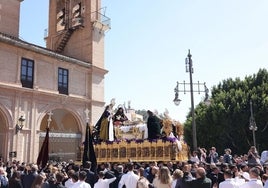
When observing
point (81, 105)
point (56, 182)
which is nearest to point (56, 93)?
point (81, 105)

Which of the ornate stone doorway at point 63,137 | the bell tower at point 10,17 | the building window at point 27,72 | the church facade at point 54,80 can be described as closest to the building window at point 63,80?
the church facade at point 54,80

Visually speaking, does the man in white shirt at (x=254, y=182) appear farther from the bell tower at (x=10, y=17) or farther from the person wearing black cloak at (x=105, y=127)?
the bell tower at (x=10, y=17)

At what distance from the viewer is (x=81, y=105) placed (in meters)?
27.8

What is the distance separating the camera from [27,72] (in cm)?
2425

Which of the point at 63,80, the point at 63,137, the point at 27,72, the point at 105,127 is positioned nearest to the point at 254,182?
the point at 105,127

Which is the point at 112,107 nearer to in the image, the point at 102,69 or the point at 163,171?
the point at 163,171

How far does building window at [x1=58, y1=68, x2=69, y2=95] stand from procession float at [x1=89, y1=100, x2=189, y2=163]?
10.4 metres

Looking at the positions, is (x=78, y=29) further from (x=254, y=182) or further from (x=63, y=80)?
(x=254, y=182)

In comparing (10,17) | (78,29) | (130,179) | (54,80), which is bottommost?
(130,179)

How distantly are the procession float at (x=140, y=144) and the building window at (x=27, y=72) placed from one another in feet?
30.8

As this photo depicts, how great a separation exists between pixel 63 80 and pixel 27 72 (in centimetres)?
350

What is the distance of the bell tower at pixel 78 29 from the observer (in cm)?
2984

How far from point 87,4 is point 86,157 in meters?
21.1

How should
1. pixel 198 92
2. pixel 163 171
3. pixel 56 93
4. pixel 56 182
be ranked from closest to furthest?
pixel 163 171 < pixel 56 182 < pixel 198 92 < pixel 56 93
